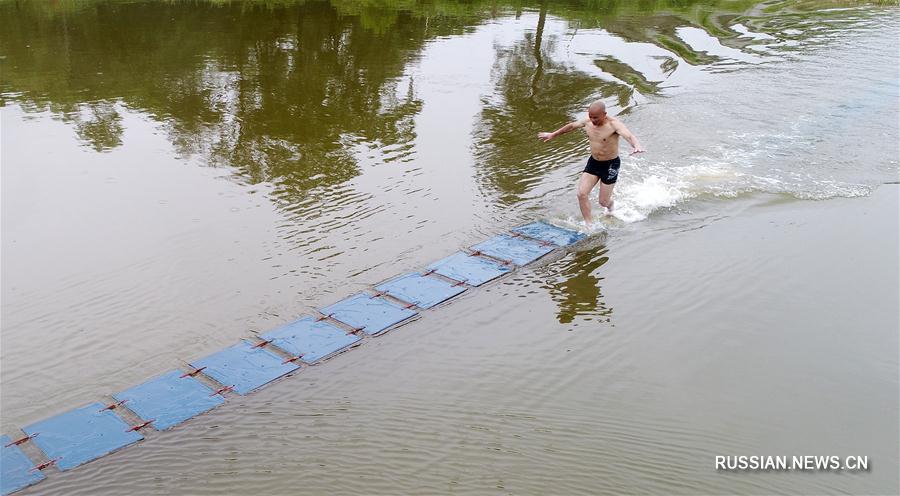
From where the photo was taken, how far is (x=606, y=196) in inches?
333

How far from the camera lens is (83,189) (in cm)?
904

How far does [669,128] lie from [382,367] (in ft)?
24.1

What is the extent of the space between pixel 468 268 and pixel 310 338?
Result: 191 cm

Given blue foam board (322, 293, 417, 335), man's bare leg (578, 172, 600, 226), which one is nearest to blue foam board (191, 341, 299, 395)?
blue foam board (322, 293, 417, 335)

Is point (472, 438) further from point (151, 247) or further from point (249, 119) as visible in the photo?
point (249, 119)

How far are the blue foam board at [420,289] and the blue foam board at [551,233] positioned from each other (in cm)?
146

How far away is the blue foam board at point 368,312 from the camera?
21.1 ft

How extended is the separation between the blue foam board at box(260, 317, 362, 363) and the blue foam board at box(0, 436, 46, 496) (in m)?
1.97

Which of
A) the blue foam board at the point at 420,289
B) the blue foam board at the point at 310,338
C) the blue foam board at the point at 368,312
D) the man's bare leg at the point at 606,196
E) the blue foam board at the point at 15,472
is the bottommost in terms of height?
the blue foam board at the point at 15,472

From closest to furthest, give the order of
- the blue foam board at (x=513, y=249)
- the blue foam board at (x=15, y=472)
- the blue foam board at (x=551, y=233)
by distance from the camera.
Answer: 1. the blue foam board at (x=15, y=472)
2. the blue foam board at (x=513, y=249)
3. the blue foam board at (x=551, y=233)

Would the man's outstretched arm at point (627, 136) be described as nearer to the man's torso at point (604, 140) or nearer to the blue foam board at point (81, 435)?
the man's torso at point (604, 140)

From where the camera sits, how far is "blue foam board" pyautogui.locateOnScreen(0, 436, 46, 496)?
4.71 metres

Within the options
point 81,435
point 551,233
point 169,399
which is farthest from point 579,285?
point 81,435

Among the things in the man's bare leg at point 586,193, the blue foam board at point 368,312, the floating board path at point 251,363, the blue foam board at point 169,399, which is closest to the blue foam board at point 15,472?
the floating board path at point 251,363
